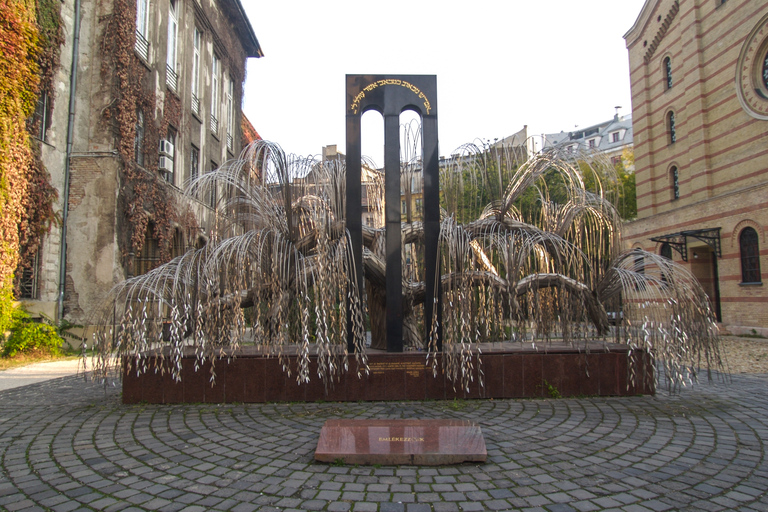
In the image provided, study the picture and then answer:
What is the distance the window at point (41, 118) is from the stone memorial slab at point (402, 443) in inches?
467

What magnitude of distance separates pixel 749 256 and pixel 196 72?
74.4 feet

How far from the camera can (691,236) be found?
18.3 m

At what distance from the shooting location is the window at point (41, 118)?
11.7m

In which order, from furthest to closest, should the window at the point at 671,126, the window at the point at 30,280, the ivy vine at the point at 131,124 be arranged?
the window at the point at 671,126 → the ivy vine at the point at 131,124 → the window at the point at 30,280

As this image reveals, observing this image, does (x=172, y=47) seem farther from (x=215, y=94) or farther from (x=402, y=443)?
(x=402, y=443)

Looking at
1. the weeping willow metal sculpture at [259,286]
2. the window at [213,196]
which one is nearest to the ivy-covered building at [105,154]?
the window at [213,196]

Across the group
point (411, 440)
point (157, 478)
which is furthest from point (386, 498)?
point (157, 478)

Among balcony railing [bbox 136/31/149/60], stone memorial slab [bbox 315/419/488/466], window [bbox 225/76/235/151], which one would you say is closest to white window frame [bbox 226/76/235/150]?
window [bbox 225/76/235/151]

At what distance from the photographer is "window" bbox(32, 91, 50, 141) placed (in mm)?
11664

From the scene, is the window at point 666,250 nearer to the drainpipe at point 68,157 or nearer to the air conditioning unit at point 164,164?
the air conditioning unit at point 164,164

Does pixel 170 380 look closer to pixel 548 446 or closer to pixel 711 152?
pixel 548 446

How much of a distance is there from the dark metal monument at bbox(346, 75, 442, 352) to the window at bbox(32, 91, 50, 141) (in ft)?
30.9

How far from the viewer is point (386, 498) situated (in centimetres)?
329

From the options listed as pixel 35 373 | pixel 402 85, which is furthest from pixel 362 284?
pixel 35 373
